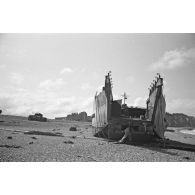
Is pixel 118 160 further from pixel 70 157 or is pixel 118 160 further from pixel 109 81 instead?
pixel 109 81

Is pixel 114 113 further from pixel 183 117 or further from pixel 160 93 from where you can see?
pixel 183 117

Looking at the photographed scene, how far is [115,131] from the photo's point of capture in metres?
12.6

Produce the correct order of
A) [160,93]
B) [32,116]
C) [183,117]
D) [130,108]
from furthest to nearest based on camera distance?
[183,117] < [32,116] < [130,108] < [160,93]

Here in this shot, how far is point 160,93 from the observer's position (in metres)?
13.7

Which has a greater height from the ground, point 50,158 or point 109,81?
point 109,81

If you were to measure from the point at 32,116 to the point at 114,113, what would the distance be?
94.1ft

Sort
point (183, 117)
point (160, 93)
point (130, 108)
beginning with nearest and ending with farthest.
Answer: point (160, 93)
point (130, 108)
point (183, 117)
